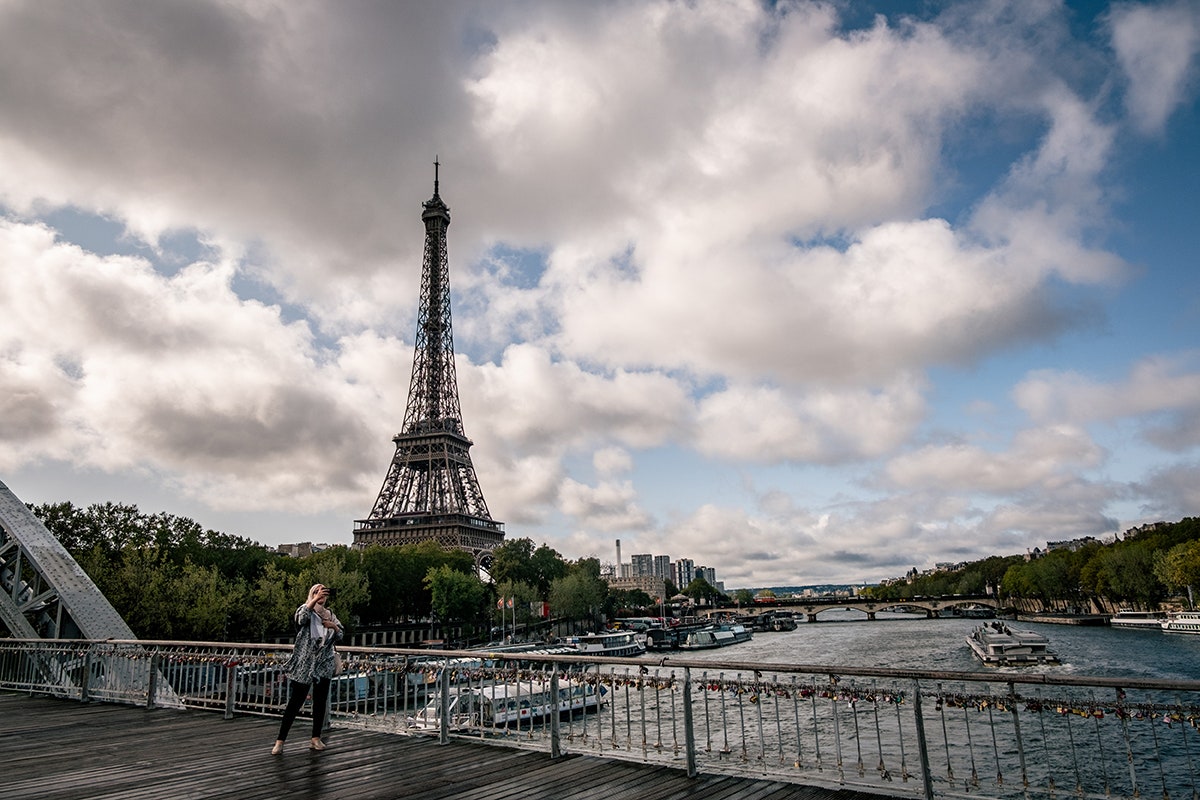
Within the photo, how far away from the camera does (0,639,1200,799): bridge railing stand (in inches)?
269

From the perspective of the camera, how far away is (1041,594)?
120000 mm

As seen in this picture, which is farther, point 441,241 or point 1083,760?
point 441,241

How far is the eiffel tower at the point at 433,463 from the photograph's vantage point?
102 m

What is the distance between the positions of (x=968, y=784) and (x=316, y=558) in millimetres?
73075

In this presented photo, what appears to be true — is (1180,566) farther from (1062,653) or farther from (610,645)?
(610,645)

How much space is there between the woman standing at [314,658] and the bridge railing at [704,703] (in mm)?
638

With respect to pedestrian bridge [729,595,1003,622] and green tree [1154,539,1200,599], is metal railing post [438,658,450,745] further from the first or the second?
pedestrian bridge [729,595,1003,622]

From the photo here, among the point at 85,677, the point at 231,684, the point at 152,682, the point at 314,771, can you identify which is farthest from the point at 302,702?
the point at 85,677

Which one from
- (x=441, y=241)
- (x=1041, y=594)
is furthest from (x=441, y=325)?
(x=1041, y=594)

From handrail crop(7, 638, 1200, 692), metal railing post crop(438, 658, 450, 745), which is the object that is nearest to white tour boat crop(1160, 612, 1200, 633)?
handrail crop(7, 638, 1200, 692)

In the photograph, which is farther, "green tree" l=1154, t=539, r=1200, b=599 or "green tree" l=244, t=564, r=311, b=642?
"green tree" l=1154, t=539, r=1200, b=599

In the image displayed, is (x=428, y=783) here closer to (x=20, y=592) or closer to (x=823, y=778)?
(x=823, y=778)

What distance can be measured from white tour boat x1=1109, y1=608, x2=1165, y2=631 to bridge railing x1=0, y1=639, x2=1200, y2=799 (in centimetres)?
6490

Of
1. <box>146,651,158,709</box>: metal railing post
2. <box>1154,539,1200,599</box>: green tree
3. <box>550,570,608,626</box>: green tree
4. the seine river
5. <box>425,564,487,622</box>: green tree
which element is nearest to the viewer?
<box>146,651,158,709</box>: metal railing post
